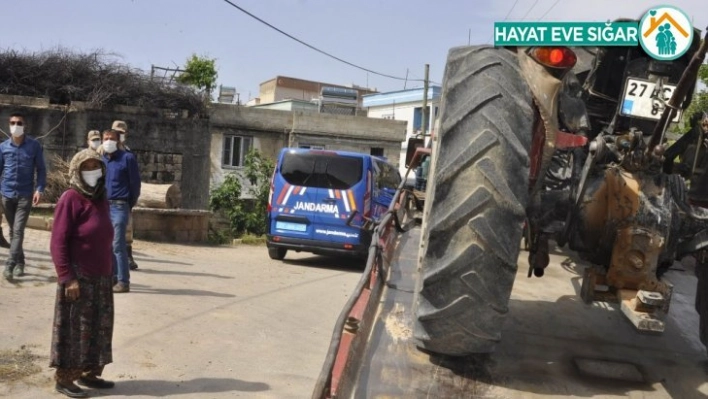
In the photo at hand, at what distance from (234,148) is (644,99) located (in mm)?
24373

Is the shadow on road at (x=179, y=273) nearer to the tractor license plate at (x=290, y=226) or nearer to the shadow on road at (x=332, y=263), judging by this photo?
the tractor license plate at (x=290, y=226)

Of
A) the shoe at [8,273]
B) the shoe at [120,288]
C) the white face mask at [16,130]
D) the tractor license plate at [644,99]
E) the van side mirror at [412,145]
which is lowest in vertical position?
the shoe at [120,288]

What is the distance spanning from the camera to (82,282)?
15.2 ft

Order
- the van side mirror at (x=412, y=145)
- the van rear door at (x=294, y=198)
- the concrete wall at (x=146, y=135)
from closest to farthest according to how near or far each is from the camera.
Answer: the van side mirror at (x=412, y=145) → the van rear door at (x=294, y=198) → the concrete wall at (x=146, y=135)

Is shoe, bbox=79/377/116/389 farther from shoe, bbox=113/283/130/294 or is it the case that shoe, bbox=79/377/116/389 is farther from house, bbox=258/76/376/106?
house, bbox=258/76/376/106

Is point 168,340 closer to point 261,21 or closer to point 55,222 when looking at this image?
point 55,222

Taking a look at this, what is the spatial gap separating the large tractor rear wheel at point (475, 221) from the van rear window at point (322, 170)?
9198mm

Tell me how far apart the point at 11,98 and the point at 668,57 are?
16.3m

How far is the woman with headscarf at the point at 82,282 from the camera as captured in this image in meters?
4.56

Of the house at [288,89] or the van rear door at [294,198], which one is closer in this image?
the van rear door at [294,198]

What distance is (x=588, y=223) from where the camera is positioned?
3705mm

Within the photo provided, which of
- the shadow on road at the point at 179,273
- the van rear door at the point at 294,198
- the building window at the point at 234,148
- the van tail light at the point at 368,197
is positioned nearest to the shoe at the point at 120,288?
the shadow on road at the point at 179,273

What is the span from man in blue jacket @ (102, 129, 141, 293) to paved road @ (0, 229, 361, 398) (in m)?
0.34

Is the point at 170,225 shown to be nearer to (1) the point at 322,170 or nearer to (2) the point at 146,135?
(1) the point at 322,170
